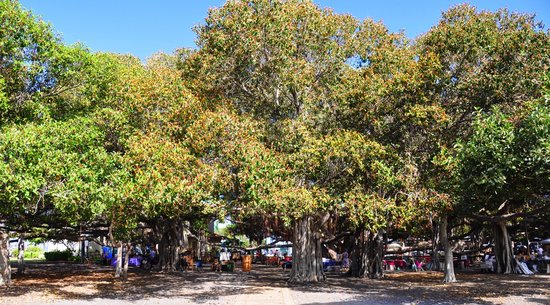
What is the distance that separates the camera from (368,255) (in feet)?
83.6

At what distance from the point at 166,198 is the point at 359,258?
46.5 ft

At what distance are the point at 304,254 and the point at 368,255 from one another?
5.07 metres

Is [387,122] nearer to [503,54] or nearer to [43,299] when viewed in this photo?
[503,54]

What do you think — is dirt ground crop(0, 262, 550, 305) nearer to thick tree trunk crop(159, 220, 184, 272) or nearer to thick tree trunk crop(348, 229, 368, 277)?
thick tree trunk crop(348, 229, 368, 277)

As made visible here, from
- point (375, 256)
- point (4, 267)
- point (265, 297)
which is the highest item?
point (375, 256)

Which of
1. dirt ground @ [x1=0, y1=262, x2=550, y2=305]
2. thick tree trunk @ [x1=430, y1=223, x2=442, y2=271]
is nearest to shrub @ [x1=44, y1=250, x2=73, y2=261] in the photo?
dirt ground @ [x1=0, y1=262, x2=550, y2=305]

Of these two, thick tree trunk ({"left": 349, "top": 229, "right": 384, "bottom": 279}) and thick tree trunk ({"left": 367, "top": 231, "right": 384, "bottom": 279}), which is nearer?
thick tree trunk ({"left": 367, "top": 231, "right": 384, "bottom": 279})

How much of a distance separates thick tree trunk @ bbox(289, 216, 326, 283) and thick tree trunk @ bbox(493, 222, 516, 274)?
11701mm

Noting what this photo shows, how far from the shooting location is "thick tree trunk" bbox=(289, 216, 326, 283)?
21859 millimetres

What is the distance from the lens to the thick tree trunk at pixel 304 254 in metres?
21.9

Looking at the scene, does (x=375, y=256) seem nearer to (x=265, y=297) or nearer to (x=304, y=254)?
(x=304, y=254)

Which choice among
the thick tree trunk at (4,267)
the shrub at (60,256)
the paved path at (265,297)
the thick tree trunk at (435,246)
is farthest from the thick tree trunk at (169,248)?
the shrub at (60,256)

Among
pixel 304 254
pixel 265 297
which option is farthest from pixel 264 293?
pixel 304 254

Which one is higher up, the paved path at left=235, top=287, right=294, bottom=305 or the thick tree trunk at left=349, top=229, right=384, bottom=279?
the thick tree trunk at left=349, top=229, right=384, bottom=279
